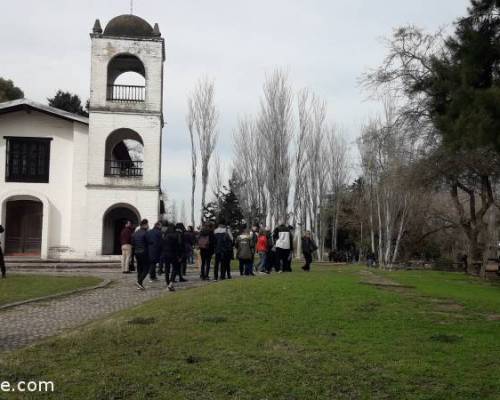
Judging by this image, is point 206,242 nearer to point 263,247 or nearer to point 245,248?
point 245,248

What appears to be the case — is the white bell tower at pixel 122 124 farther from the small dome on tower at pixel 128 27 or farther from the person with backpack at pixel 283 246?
the person with backpack at pixel 283 246

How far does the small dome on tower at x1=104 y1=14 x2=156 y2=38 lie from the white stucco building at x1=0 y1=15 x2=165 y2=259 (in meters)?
0.04

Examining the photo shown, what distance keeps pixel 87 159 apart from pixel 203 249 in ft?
39.8

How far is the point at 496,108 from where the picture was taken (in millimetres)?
9812

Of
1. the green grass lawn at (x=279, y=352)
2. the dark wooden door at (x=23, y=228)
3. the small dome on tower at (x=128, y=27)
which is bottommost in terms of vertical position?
the green grass lawn at (x=279, y=352)

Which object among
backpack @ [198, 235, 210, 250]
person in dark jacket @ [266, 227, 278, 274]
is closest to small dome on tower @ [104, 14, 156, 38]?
person in dark jacket @ [266, 227, 278, 274]

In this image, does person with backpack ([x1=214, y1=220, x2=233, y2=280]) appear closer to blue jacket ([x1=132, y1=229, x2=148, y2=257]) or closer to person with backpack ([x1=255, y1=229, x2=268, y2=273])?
person with backpack ([x1=255, y1=229, x2=268, y2=273])

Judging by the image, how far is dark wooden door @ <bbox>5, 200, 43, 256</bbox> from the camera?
28891 mm

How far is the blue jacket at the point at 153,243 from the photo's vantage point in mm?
15820

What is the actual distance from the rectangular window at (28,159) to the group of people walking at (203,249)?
9.27 metres

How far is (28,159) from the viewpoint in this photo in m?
28.9

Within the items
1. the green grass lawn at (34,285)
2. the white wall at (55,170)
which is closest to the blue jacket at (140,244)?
the green grass lawn at (34,285)

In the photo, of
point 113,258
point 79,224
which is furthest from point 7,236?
point 113,258

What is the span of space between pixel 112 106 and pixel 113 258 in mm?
6513
